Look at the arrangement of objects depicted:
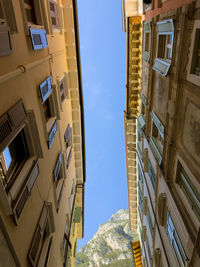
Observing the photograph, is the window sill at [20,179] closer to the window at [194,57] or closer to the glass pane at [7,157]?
the glass pane at [7,157]

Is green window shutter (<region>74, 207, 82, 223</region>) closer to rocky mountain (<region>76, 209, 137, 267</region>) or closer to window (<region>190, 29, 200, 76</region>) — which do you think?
window (<region>190, 29, 200, 76</region>)

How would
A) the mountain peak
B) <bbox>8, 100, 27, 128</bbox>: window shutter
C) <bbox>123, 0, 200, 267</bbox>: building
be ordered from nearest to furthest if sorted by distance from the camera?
1. <bbox>8, 100, 27, 128</bbox>: window shutter
2. <bbox>123, 0, 200, 267</bbox>: building
3. the mountain peak

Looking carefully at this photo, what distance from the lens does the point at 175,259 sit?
7.52 m

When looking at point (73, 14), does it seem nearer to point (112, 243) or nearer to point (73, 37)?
point (73, 37)

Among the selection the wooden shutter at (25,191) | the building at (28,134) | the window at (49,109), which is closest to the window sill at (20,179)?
the building at (28,134)

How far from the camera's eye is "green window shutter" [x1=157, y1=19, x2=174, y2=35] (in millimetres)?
6852

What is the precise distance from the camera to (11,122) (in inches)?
195

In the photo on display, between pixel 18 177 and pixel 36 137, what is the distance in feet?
5.71

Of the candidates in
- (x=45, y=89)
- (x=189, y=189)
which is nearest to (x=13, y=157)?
(x=45, y=89)

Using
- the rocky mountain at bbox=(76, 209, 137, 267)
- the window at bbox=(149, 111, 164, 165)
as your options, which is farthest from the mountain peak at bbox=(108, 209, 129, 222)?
the window at bbox=(149, 111, 164, 165)

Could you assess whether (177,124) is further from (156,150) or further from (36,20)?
(36,20)

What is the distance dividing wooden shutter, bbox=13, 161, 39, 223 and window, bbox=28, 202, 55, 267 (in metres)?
1.76

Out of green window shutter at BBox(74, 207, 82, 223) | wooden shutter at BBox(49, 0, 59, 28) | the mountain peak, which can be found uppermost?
wooden shutter at BBox(49, 0, 59, 28)

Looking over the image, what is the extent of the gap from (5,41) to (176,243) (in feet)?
29.6
